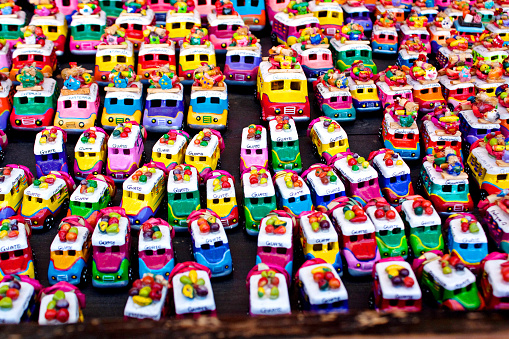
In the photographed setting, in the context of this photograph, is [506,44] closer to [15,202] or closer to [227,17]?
[227,17]

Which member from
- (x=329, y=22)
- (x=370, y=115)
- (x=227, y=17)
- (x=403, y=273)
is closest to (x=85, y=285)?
(x=403, y=273)

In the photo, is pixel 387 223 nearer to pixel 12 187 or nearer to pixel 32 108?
pixel 12 187

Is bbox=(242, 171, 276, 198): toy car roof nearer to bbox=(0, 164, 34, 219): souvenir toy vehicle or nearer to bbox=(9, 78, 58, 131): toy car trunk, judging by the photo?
bbox=(0, 164, 34, 219): souvenir toy vehicle

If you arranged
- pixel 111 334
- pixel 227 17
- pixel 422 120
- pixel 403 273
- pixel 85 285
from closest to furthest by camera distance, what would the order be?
pixel 111 334, pixel 403 273, pixel 85 285, pixel 422 120, pixel 227 17

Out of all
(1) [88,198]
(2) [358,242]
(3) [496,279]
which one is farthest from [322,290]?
(1) [88,198]

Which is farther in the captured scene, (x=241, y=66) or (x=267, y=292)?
(x=241, y=66)

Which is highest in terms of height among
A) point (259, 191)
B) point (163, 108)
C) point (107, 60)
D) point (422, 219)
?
point (107, 60)

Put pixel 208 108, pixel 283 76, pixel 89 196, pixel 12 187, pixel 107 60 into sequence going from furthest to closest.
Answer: pixel 107 60 < pixel 283 76 < pixel 208 108 < pixel 12 187 < pixel 89 196
